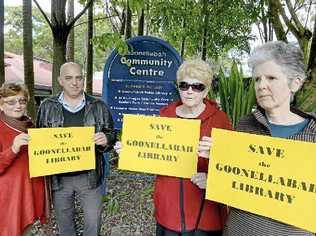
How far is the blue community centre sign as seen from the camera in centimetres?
509

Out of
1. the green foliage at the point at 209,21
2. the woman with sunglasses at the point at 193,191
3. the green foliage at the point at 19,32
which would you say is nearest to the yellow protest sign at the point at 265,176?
the woman with sunglasses at the point at 193,191

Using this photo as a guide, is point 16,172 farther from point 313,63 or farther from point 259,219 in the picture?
point 313,63

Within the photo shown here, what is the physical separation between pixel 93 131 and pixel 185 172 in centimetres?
91

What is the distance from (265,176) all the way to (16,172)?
1907 mm

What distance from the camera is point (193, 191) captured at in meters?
2.47

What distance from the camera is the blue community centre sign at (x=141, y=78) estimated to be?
5.09m

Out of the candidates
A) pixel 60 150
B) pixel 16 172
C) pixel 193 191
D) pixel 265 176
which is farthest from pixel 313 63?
pixel 16 172

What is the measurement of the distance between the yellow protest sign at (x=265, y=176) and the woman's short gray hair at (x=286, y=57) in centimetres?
32

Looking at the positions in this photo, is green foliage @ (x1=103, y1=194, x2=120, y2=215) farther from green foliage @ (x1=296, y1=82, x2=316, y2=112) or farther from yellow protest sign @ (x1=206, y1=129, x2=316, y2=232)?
yellow protest sign @ (x1=206, y1=129, x2=316, y2=232)

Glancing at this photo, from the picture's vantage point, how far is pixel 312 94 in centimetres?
448

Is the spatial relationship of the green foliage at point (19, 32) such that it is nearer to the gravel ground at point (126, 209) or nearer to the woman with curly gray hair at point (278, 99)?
the gravel ground at point (126, 209)

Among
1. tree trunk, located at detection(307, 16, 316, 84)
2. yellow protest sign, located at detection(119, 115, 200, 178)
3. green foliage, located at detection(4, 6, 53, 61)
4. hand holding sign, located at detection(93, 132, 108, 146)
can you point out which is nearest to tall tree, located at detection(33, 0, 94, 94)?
hand holding sign, located at detection(93, 132, 108, 146)

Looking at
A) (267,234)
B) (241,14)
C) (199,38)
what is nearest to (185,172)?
(267,234)

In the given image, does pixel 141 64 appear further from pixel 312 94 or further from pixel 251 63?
pixel 251 63
